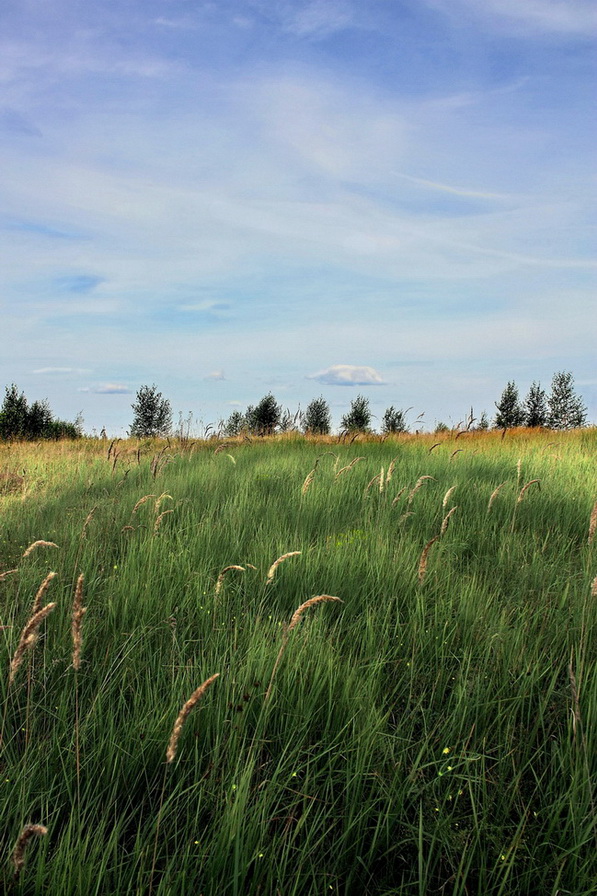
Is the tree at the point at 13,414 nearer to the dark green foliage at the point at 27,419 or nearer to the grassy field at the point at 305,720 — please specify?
the dark green foliage at the point at 27,419

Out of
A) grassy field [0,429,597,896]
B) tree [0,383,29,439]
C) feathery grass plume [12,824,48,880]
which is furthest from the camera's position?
tree [0,383,29,439]

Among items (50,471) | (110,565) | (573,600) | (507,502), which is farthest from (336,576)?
(50,471)

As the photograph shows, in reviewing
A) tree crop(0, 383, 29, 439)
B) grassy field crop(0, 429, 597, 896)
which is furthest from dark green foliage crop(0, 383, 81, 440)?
grassy field crop(0, 429, 597, 896)

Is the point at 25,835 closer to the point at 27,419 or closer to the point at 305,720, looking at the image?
the point at 305,720

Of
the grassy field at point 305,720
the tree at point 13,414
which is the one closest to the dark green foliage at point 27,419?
the tree at point 13,414

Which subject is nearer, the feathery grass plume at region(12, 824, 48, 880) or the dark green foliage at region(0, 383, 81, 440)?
the feathery grass plume at region(12, 824, 48, 880)

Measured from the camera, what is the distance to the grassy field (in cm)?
162

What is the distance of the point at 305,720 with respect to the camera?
6.66 ft

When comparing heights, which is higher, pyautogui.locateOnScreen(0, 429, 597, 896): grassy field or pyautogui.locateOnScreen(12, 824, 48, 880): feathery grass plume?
pyautogui.locateOnScreen(12, 824, 48, 880): feathery grass plume

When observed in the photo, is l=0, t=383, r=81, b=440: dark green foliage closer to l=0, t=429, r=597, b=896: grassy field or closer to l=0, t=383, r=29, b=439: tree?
l=0, t=383, r=29, b=439: tree

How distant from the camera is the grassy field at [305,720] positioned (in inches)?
63.7

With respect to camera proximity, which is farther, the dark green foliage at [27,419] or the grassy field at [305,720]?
the dark green foliage at [27,419]

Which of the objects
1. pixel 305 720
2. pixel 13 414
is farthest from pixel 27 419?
pixel 305 720

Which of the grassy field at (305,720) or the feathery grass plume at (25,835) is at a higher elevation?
the feathery grass plume at (25,835)
